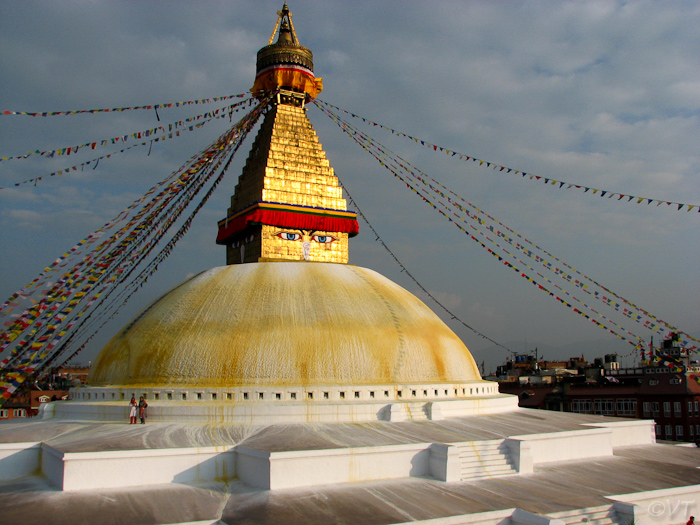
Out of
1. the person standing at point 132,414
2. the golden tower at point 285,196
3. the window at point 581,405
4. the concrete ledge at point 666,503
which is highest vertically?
the golden tower at point 285,196

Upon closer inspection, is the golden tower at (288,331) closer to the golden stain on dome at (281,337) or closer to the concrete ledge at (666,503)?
the golden stain on dome at (281,337)

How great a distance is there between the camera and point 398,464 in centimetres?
902

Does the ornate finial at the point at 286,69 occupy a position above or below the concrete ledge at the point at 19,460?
above

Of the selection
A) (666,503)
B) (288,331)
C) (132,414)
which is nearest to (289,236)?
(288,331)

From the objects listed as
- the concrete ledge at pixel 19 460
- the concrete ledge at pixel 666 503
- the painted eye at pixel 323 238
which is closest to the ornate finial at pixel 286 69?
the painted eye at pixel 323 238

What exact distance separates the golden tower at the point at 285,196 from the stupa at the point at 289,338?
4 centimetres

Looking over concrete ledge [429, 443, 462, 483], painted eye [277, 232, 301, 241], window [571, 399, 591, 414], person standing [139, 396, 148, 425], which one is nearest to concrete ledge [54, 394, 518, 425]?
person standing [139, 396, 148, 425]

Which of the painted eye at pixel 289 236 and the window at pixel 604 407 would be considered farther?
the window at pixel 604 407

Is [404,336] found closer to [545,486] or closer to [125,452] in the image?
[545,486]

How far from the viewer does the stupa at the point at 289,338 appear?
34.9 ft

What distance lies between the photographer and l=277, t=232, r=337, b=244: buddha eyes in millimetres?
14375

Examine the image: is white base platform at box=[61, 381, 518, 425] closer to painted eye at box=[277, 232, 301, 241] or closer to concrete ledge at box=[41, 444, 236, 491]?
concrete ledge at box=[41, 444, 236, 491]

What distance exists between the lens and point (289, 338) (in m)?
11.0

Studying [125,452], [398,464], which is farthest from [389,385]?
[125,452]
